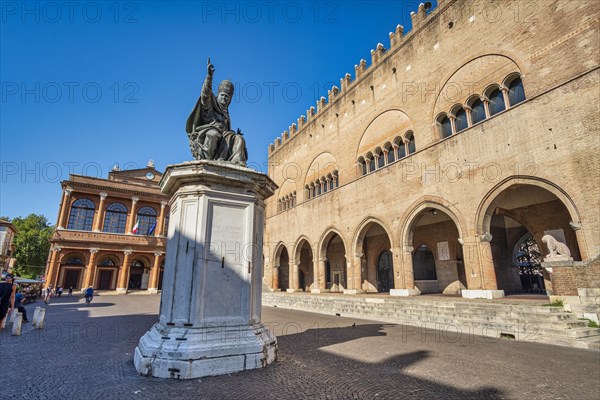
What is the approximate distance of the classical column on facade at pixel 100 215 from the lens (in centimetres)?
2981

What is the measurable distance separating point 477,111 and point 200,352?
14.7 meters

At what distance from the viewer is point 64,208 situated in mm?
28656

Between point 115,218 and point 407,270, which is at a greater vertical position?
point 115,218

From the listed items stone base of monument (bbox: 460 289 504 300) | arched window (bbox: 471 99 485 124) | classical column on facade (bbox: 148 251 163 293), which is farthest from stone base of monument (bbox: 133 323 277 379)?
classical column on facade (bbox: 148 251 163 293)

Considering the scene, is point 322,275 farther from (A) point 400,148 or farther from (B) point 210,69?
(B) point 210,69

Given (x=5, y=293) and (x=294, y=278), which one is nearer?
(x=5, y=293)

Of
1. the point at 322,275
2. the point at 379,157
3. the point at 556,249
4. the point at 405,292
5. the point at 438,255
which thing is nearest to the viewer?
the point at 556,249

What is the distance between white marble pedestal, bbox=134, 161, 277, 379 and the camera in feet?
11.7

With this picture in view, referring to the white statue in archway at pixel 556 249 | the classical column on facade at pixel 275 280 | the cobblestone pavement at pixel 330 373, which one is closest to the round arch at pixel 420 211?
the white statue in archway at pixel 556 249

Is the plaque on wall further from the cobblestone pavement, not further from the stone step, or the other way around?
the cobblestone pavement

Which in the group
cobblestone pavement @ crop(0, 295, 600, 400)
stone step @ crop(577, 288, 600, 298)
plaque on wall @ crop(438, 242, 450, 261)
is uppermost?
plaque on wall @ crop(438, 242, 450, 261)

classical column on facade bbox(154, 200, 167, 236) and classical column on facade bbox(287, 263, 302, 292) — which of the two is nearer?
classical column on facade bbox(287, 263, 302, 292)

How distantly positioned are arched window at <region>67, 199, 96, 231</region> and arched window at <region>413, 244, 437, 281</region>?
30.7 m

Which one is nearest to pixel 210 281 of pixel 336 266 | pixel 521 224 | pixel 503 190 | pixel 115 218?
pixel 503 190
